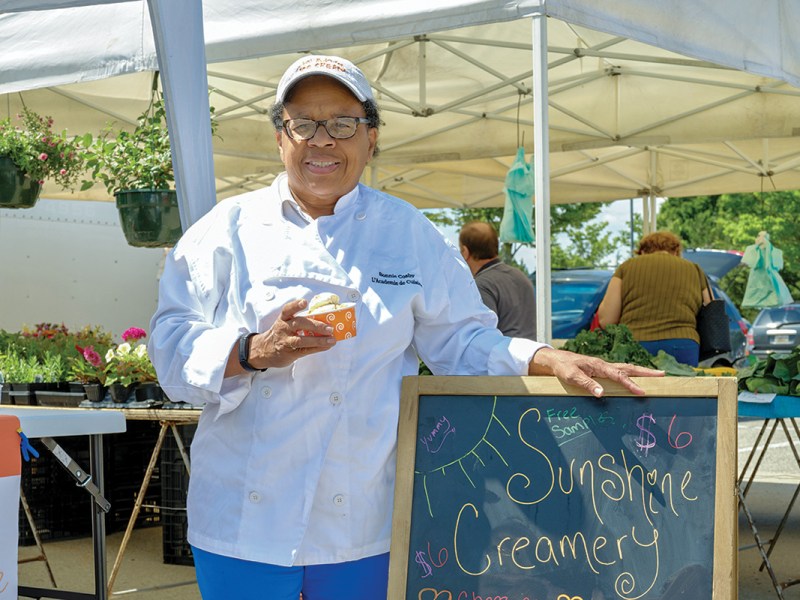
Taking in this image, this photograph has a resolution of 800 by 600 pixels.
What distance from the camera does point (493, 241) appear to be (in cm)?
632

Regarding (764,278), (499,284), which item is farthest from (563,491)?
(764,278)

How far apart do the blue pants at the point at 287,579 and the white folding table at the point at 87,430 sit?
1095 millimetres

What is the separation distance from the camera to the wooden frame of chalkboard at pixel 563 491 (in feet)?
6.49

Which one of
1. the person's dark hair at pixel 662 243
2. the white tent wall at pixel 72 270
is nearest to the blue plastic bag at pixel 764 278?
the person's dark hair at pixel 662 243

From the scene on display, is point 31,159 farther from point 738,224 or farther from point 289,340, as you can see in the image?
point 738,224

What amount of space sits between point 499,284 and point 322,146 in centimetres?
402

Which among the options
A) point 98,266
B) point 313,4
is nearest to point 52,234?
point 98,266

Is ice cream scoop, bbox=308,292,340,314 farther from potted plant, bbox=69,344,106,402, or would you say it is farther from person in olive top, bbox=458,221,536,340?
person in olive top, bbox=458,221,536,340

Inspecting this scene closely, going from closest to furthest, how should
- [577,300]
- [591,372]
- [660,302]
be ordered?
[591,372], [660,302], [577,300]

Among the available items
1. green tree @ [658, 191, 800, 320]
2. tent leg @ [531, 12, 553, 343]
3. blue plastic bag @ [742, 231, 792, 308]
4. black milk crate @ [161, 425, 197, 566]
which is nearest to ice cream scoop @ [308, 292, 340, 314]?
tent leg @ [531, 12, 553, 343]

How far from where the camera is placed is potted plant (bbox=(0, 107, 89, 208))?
17.4ft

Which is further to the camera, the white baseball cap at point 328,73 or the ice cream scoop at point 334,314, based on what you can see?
the white baseball cap at point 328,73

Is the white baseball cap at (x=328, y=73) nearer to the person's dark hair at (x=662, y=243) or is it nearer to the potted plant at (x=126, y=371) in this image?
the potted plant at (x=126, y=371)

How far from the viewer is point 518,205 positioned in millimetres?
6930
